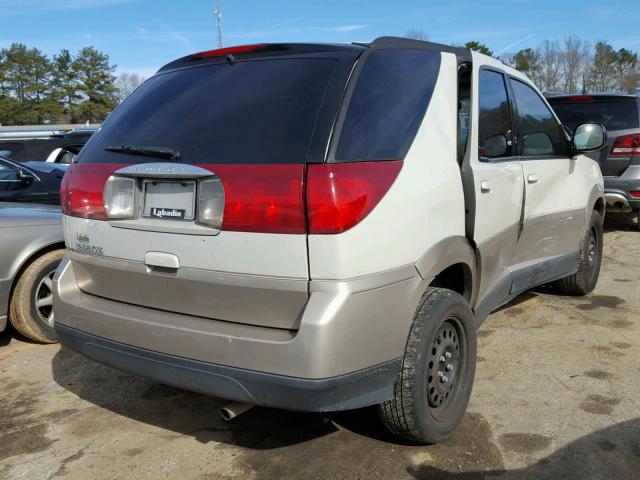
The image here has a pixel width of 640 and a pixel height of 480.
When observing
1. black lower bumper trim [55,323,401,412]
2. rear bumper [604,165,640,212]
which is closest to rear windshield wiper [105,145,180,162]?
black lower bumper trim [55,323,401,412]

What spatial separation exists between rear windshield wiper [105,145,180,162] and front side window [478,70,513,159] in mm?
1588

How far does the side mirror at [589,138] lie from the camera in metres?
4.46

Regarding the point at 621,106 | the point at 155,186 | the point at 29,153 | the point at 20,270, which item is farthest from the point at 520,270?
the point at 29,153

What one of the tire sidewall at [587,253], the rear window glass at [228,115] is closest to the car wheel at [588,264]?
the tire sidewall at [587,253]

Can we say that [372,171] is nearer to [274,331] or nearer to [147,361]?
[274,331]

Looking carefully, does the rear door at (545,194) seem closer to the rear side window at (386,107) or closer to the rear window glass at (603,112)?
the rear side window at (386,107)

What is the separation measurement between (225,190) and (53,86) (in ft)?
238

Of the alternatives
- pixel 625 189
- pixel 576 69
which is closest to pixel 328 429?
pixel 625 189

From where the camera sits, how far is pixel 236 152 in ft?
8.11

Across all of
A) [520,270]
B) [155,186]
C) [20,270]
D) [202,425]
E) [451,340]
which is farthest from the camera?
[20,270]

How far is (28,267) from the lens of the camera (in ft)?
14.4

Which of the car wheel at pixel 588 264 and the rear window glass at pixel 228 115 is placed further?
the car wheel at pixel 588 264

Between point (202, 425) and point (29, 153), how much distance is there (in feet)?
25.1

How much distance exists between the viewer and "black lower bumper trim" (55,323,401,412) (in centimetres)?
234
